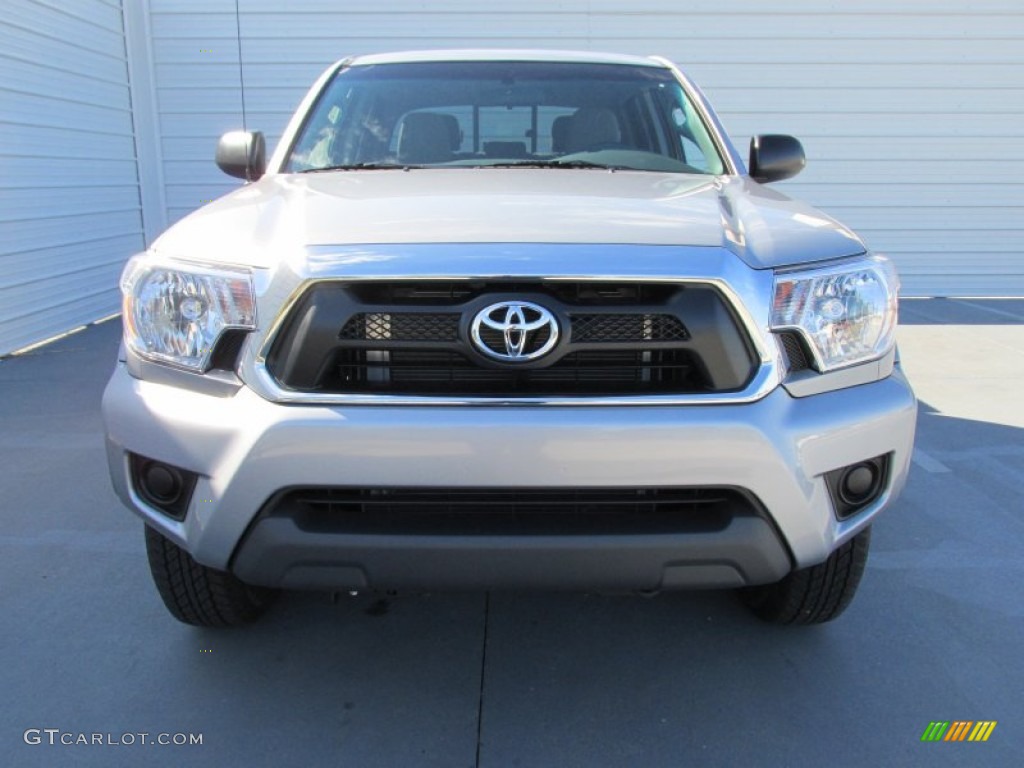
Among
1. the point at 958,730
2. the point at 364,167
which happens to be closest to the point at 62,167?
the point at 364,167

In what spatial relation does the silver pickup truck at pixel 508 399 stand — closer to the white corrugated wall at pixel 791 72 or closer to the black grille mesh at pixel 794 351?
the black grille mesh at pixel 794 351

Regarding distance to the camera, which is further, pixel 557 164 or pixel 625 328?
pixel 557 164

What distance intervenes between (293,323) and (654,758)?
1.33 meters

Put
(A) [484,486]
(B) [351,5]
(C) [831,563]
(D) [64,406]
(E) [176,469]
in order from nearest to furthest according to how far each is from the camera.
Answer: (A) [484,486], (E) [176,469], (C) [831,563], (D) [64,406], (B) [351,5]

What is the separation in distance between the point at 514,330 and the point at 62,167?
687 centimetres

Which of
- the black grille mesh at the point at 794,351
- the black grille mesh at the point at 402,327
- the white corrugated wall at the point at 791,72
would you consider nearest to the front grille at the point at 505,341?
the black grille mesh at the point at 402,327

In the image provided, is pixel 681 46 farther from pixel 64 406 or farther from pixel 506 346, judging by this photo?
pixel 506 346

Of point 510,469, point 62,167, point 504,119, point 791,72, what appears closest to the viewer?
point 510,469

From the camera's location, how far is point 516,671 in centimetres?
238

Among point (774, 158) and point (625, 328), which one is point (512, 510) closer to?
A: point (625, 328)

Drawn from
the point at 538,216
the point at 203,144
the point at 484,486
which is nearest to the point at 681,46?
the point at 203,144

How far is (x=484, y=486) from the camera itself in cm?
180

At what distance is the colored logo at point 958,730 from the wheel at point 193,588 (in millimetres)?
1851

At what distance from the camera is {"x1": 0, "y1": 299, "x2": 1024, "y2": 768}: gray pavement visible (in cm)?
208
